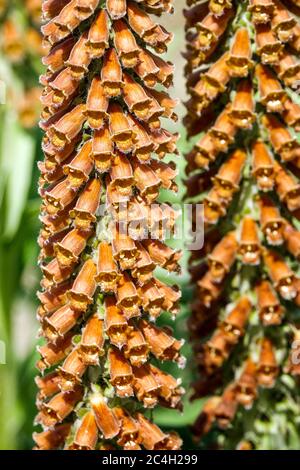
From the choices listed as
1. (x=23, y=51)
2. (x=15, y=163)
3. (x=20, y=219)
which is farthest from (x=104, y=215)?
(x=23, y=51)

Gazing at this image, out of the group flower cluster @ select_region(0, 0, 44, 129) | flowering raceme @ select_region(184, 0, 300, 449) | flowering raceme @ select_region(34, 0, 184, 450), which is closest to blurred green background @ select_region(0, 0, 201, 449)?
flower cluster @ select_region(0, 0, 44, 129)

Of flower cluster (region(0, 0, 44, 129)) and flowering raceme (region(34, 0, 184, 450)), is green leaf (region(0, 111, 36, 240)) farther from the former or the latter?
flowering raceme (region(34, 0, 184, 450))

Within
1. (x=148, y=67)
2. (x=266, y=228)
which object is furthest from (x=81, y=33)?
(x=266, y=228)

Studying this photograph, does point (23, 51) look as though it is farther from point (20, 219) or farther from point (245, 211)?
point (245, 211)

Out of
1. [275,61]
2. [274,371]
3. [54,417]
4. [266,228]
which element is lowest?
[274,371]

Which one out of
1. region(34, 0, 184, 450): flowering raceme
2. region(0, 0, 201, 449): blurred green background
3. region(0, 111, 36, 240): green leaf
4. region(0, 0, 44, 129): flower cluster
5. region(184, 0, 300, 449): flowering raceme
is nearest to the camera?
region(34, 0, 184, 450): flowering raceme

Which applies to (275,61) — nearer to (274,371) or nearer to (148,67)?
(148,67)
